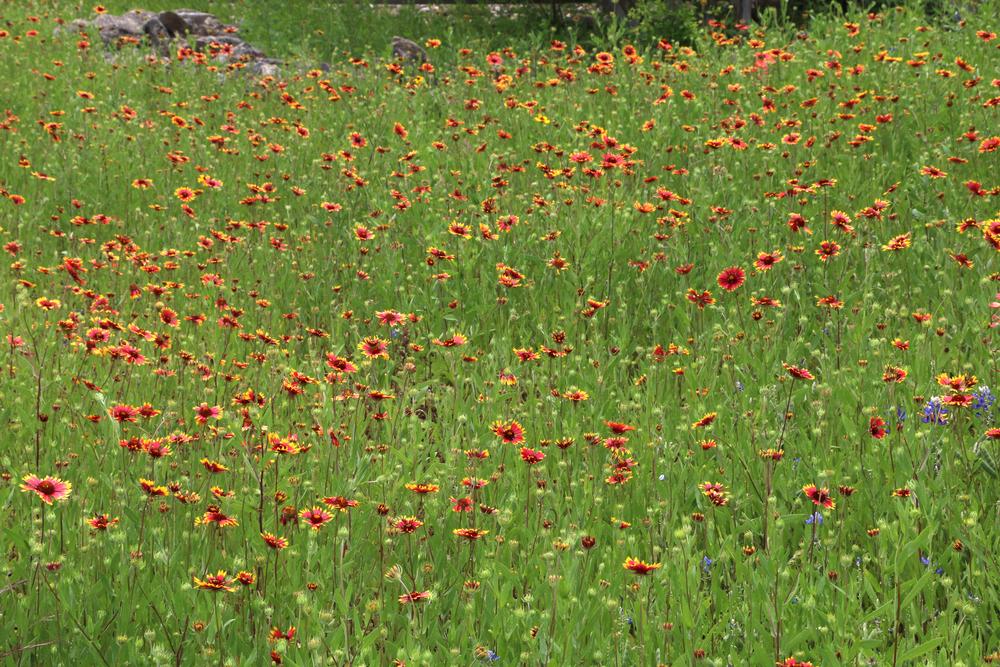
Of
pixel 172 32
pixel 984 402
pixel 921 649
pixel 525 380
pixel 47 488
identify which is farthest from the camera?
pixel 172 32

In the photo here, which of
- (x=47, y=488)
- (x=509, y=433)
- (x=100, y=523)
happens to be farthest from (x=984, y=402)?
(x=47, y=488)

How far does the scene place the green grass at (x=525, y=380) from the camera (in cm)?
236

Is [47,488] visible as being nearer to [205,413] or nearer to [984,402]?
[205,413]

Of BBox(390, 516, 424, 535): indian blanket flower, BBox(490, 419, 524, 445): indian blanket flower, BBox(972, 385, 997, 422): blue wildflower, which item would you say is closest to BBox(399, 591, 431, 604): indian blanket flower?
BBox(390, 516, 424, 535): indian blanket flower

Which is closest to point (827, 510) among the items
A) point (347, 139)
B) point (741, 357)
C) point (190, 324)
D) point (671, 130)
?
point (741, 357)

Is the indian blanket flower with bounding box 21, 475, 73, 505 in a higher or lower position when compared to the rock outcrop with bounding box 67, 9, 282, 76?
higher

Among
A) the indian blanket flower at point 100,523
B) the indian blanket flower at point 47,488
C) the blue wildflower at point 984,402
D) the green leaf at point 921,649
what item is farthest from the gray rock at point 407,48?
the green leaf at point 921,649

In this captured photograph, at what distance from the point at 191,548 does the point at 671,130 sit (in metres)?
4.57

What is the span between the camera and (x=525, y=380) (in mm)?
3816

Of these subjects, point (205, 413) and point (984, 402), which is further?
point (984, 402)

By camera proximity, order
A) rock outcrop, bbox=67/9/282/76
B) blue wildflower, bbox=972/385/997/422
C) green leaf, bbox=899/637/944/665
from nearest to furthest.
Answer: green leaf, bbox=899/637/944/665, blue wildflower, bbox=972/385/997/422, rock outcrop, bbox=67/9/282/76

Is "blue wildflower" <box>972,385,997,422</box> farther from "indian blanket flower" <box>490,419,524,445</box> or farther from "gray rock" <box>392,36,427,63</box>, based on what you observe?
"gray rock" <box>392,36,427,63</box>

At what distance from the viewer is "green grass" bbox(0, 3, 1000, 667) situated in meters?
2.36

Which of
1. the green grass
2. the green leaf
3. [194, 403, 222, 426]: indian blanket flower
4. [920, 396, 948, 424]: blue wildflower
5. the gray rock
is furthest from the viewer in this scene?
the gray rock
